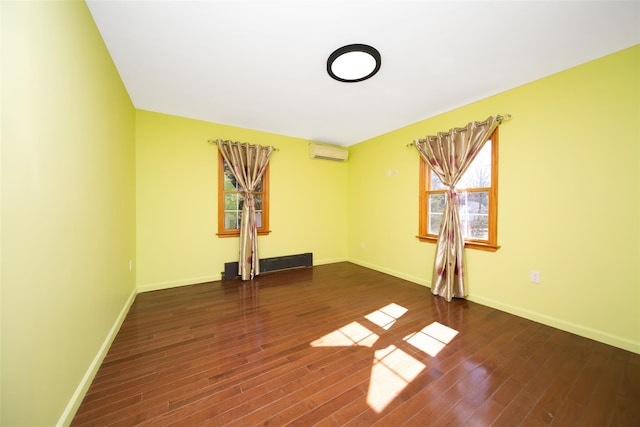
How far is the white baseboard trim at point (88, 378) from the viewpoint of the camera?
4.01 feet

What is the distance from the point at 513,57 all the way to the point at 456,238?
1.96 metres

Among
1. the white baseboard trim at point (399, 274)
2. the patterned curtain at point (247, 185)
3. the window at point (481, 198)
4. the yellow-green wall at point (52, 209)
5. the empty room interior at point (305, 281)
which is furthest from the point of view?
the patterned curtain at point (247, 185)

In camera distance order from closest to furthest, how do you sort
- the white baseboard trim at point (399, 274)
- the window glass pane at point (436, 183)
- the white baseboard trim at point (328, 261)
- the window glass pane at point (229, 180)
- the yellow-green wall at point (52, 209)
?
the yellow-green wall at point (52, 209) → the window glass pane at point (436, 183) → the white baseboard trim at point (399, 274) → the window glass pane at point (229, 180) → the white baseboard trim at point (328, 261)

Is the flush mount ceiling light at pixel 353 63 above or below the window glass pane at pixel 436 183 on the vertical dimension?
above

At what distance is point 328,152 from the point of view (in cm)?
455

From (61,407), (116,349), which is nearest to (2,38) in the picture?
(61,407)

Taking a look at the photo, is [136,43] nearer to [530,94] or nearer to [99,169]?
[99,169]

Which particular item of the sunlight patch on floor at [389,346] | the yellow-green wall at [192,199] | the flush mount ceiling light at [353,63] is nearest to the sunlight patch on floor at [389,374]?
the sunlight patch on floor at [389,346]

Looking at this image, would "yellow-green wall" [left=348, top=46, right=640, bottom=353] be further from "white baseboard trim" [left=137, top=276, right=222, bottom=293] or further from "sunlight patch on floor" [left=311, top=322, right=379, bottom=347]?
"white baseboard trim" [left=137, top=276, right=222, bottom=293]

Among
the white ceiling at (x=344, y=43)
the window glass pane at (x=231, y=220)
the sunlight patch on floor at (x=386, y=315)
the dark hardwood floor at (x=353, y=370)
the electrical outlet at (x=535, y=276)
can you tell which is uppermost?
the white ceiling at (x=344, y=43)

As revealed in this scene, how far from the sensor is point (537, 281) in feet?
7.95

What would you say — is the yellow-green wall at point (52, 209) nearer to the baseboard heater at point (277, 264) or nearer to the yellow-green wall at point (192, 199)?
the yellow-green wall at point (192, 199)

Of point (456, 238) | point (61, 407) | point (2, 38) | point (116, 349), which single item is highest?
point (2, 38)

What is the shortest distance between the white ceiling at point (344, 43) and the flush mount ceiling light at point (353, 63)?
2.3 inches
